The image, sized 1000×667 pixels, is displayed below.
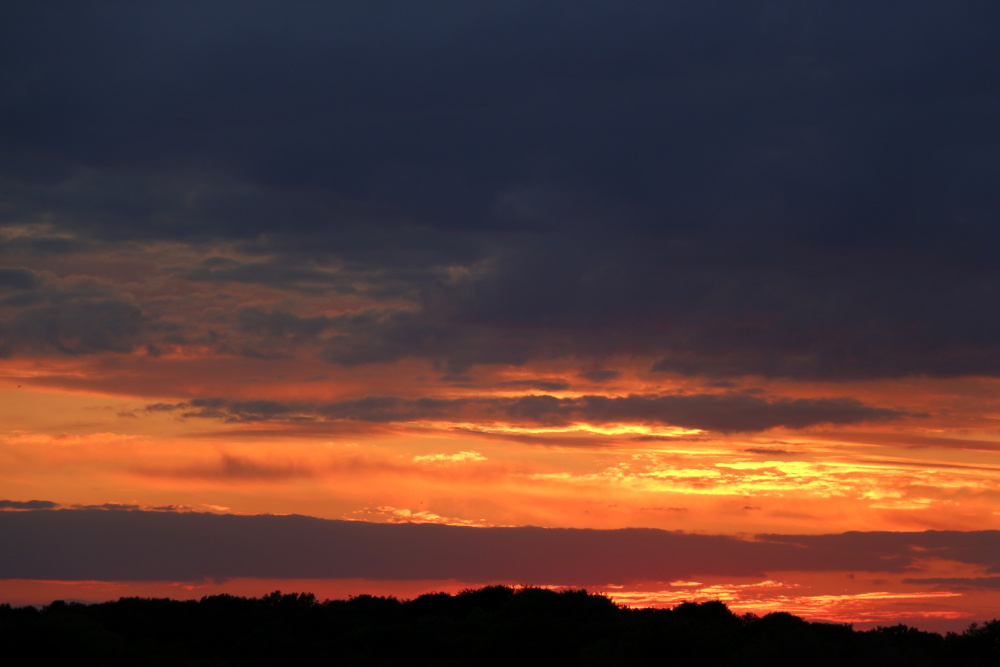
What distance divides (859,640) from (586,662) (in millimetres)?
15416

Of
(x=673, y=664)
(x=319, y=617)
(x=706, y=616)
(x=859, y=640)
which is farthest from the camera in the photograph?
(x=319, y=617)

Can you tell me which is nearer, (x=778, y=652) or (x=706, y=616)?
(x=778, y=652)

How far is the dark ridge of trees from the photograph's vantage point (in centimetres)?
5053

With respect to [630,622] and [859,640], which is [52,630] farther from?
[859,640]

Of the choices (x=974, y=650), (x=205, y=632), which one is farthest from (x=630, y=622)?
(x=205, y=632)

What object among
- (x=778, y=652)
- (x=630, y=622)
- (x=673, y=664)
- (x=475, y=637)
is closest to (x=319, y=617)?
(x=475, y=637)

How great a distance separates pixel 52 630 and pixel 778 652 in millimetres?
36026

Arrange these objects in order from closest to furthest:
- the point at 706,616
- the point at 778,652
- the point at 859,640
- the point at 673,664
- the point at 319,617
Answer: the point at 778,652
the point at 673,664
the point at 859,640
the point at 706,616
the point at 319,617

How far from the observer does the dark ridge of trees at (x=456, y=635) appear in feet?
166

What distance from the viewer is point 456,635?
248 ft

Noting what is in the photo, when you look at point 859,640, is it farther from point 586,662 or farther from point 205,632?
point 205,632

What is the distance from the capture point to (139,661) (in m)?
56.8

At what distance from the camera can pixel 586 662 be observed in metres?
51.8

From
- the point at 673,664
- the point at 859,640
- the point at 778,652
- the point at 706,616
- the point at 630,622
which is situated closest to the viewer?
the point at 778,652
